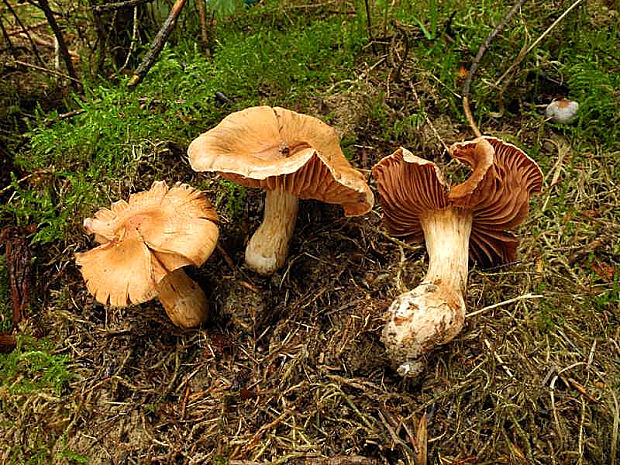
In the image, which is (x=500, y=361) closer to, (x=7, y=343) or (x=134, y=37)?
(x=7, y=343)

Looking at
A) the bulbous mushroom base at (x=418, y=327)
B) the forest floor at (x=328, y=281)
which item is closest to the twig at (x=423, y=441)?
the forest floor at (x=328, y=281)

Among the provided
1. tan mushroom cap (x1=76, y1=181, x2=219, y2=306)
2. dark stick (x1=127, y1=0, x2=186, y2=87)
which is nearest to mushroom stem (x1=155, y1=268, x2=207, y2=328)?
tan mushroom cap (x1=76, y1=181, x2=219, y2=306)

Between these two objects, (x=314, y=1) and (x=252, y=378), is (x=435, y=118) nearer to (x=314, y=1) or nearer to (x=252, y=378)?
(x=314, y=1)

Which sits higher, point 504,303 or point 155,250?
point 155,250

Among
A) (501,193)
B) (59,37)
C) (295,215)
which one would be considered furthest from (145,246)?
(59,37)

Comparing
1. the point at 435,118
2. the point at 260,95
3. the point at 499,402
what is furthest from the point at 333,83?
the point at 499,402

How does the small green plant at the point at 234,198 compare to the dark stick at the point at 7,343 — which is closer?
the dark stick at the point at 7,343

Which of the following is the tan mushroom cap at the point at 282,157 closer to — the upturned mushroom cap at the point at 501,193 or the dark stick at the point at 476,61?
the upturned mushroom cap at the point at 501,193
